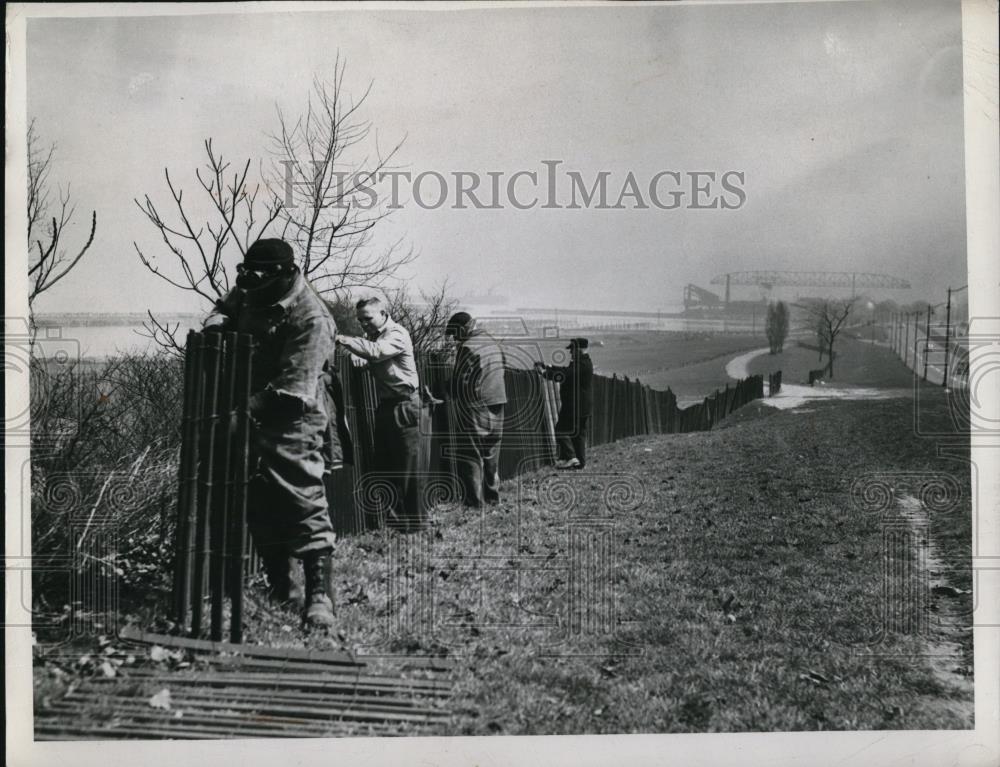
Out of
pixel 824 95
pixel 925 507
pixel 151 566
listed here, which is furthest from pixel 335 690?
pixel 824 95

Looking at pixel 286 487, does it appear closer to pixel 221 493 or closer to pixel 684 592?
pixel 221 493

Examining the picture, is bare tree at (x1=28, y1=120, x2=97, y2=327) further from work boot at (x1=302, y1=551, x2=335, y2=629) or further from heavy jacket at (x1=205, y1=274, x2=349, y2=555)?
work boot at (x1=302, y1=551, x2=335, y2=629)

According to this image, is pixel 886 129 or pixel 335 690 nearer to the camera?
pixel 335 690

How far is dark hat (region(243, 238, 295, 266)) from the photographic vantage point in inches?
186

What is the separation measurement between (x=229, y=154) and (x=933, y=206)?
4291 mm

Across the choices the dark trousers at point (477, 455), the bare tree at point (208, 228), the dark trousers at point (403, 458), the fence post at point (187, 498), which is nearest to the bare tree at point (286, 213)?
the bare tree at point (208, 228)

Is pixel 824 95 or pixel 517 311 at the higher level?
pixel 824 95

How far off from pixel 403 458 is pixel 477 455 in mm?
453

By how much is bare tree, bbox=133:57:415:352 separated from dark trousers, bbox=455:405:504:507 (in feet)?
3.28

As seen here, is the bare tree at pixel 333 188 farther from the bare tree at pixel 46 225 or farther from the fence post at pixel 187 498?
the bare tree at pixel 46 225

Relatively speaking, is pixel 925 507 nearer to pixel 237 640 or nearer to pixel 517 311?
pixel 517 311

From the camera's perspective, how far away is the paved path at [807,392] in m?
4.91

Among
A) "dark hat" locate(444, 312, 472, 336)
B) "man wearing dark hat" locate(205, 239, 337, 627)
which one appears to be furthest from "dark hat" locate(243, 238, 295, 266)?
"dark hat" locate(444, 312, 472, 336)

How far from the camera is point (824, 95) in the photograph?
193 inches
